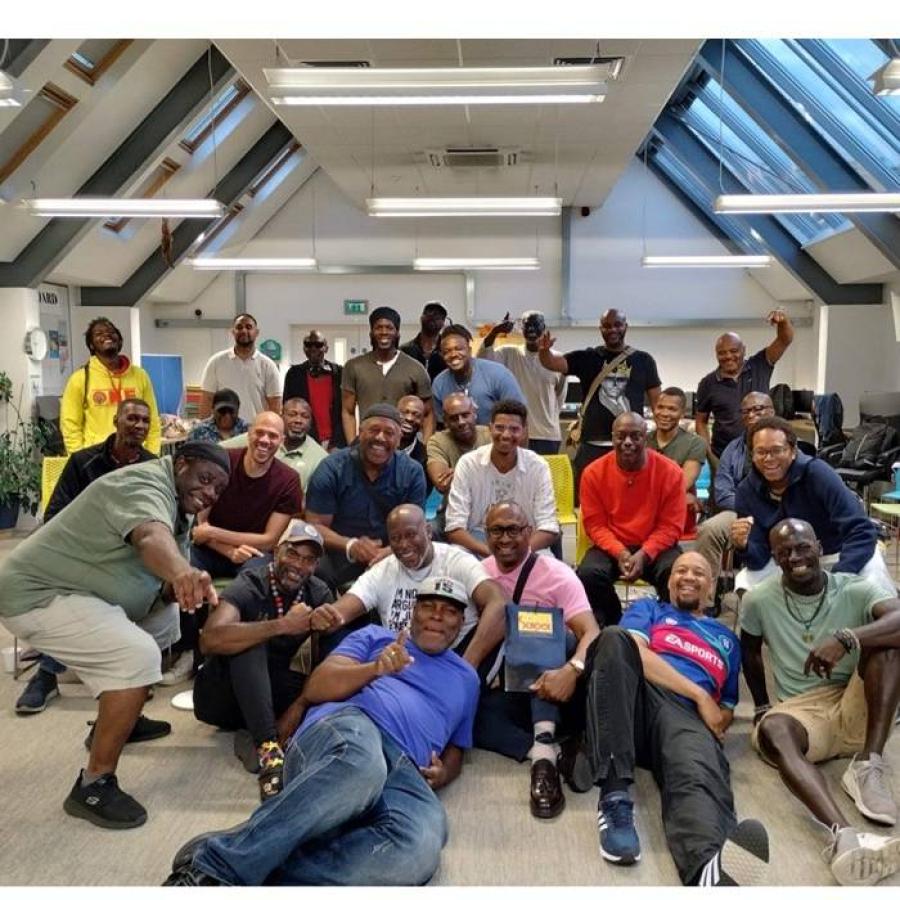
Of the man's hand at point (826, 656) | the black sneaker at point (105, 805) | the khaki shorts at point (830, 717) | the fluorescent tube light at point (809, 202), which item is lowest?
the black sneaker at point (105, 805)

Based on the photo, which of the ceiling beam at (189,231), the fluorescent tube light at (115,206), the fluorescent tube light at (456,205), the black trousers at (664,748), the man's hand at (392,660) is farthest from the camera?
the ceiling beam at (189,231)

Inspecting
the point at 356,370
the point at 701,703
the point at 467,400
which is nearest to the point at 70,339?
the point at 356,370

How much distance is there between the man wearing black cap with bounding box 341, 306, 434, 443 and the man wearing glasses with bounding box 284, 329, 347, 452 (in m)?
0.41

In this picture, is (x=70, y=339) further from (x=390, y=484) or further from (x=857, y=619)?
(x=857, y=619)

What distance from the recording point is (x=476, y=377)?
16.6 feet

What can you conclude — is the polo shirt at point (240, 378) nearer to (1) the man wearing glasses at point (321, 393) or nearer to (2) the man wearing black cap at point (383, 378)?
(1) the man wearing glasses at point (321, 393)

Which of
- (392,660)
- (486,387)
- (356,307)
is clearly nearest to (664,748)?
(392,660)

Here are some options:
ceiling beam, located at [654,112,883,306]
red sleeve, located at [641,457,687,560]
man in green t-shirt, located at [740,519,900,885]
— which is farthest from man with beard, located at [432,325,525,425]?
ceiling beam, located at [654,112,883,306]

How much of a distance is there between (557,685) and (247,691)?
1089 millimetres

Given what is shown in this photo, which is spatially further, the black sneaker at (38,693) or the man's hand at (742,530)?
the man's hand at (742,530)

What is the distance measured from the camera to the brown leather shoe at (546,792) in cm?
287

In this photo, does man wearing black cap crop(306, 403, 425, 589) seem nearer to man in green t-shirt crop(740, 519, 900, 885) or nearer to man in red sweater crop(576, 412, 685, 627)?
man in red sweater crop(576, 412, 685, 627)

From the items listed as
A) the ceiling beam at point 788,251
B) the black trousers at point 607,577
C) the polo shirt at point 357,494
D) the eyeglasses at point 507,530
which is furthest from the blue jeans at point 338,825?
the ceiling beam at point 788,251
